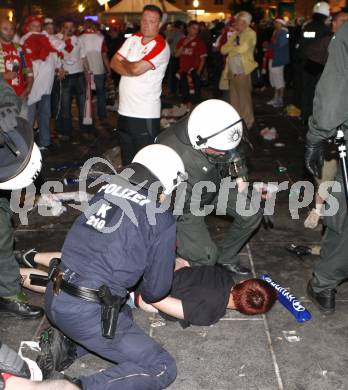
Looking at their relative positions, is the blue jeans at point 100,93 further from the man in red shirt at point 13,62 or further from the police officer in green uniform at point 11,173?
the police officer in green uniform at point 11,173

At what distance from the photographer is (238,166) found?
4.24m

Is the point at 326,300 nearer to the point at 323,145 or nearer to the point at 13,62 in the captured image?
the point at 323,145

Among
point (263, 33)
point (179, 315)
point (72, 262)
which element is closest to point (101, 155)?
point (179, 315)

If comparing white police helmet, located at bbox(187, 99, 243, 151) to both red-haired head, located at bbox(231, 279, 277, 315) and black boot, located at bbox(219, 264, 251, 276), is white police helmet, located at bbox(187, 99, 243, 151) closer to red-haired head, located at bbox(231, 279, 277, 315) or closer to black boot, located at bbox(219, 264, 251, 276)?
red-haired head, located at bbox(231, 279, 277, 315)

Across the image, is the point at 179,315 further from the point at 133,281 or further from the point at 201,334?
the point at 133,281

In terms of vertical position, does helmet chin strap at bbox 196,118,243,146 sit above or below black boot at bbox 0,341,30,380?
above

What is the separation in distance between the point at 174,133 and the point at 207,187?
1.71ft

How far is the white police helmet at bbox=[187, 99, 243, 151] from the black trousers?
2.02 m

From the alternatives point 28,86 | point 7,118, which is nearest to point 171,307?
point 7,118

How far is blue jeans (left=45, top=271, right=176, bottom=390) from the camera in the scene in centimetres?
298

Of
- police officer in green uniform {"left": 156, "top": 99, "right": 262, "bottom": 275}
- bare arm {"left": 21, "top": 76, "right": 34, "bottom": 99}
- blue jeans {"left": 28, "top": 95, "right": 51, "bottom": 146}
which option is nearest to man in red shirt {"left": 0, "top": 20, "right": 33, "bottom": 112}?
bare arm {"left": 21, "top": 76, "right": 34, "bottom": 99}

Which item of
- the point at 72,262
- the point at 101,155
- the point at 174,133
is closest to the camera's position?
the point at 72,262

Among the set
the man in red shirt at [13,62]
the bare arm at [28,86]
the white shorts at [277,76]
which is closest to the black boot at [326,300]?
the man in red shirt at [13,62]

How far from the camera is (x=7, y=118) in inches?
144
